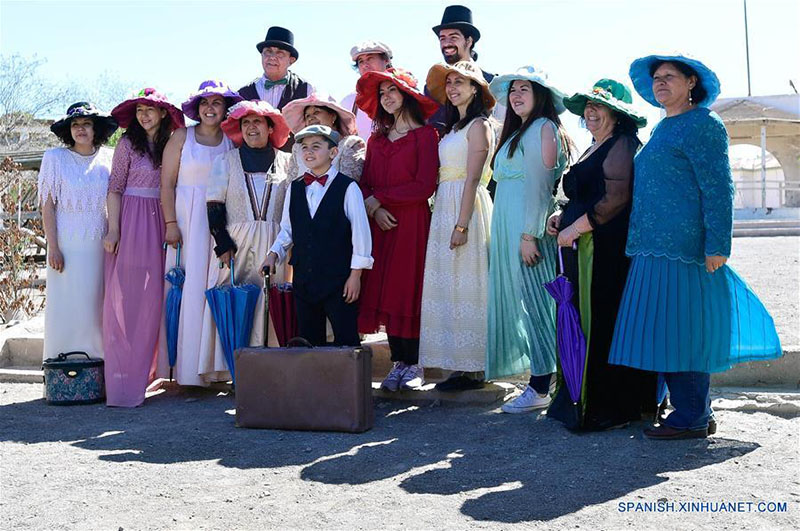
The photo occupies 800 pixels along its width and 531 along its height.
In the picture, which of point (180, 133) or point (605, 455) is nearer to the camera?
point (605, 455)

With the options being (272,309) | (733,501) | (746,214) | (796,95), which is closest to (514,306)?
(272,309)

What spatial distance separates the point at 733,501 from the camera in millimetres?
3760

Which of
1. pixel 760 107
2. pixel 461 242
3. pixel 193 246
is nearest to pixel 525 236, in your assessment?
pixel 461 242

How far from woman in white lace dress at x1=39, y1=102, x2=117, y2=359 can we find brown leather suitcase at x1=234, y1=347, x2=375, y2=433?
5.97 feet

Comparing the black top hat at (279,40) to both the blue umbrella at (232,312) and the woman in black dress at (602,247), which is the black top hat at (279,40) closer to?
the blue umbrella at (232,312)

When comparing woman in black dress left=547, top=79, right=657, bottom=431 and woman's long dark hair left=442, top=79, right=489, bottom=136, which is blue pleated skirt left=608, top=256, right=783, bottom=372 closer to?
woman in black dress left=547, top=79, right=657, bottom=431

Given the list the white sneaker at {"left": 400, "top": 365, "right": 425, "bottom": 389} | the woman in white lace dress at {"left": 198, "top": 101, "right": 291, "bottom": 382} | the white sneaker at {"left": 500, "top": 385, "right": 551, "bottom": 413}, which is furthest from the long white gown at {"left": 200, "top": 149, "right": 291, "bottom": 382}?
the white sneaker at {"left": 500, "top": 385, "right": 551, "bottom": 413}

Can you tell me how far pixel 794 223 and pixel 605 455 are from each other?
19683 mm

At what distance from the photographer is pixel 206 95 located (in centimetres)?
628

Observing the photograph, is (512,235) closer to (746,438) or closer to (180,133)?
(746,438)

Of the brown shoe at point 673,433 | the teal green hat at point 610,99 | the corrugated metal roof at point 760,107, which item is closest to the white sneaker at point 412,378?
the brown shoe at point 673,433

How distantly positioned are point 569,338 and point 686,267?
2.41 feet

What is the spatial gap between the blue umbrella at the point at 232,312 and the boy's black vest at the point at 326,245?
0.65m

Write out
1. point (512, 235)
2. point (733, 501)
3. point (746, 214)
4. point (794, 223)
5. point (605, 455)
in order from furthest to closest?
1. point (746, 214)
2. point (794, 223)
3. point (512, 235)
4. point (605, 455)
5. point (733, 501)
